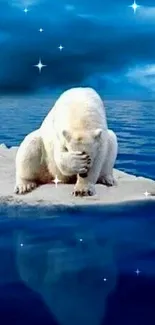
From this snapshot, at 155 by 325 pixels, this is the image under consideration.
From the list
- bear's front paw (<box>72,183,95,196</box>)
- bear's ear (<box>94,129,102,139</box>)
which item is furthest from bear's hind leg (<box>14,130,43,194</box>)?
bear's ear (<box>94,129,102,139</box>)

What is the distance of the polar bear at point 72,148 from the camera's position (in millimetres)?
3205

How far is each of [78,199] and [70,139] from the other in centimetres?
29

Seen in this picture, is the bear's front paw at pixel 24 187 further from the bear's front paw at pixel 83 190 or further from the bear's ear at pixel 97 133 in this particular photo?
the bear's ear at pixel 97 133

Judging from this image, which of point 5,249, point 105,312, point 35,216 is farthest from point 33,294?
point 35,216

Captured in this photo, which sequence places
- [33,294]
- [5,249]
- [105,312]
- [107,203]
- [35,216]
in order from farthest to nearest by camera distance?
[107,203]
[35,216]
[5,249]
[33,294]
[105,312]

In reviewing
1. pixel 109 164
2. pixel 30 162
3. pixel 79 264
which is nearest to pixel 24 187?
pixel 30 162

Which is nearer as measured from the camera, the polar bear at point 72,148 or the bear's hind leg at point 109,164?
the polar bear at point 72,148

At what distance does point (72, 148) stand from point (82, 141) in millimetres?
56

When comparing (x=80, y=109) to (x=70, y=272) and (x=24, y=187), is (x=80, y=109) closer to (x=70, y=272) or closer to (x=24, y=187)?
(x=24, y=187)

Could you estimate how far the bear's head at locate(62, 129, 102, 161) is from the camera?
10.4 feet

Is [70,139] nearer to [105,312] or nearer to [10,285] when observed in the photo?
[10,285]

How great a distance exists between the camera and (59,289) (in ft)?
6.65

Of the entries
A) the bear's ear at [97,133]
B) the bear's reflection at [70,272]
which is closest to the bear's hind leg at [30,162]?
the bear's ear at [97,133]

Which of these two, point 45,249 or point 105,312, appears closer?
point 105,312
